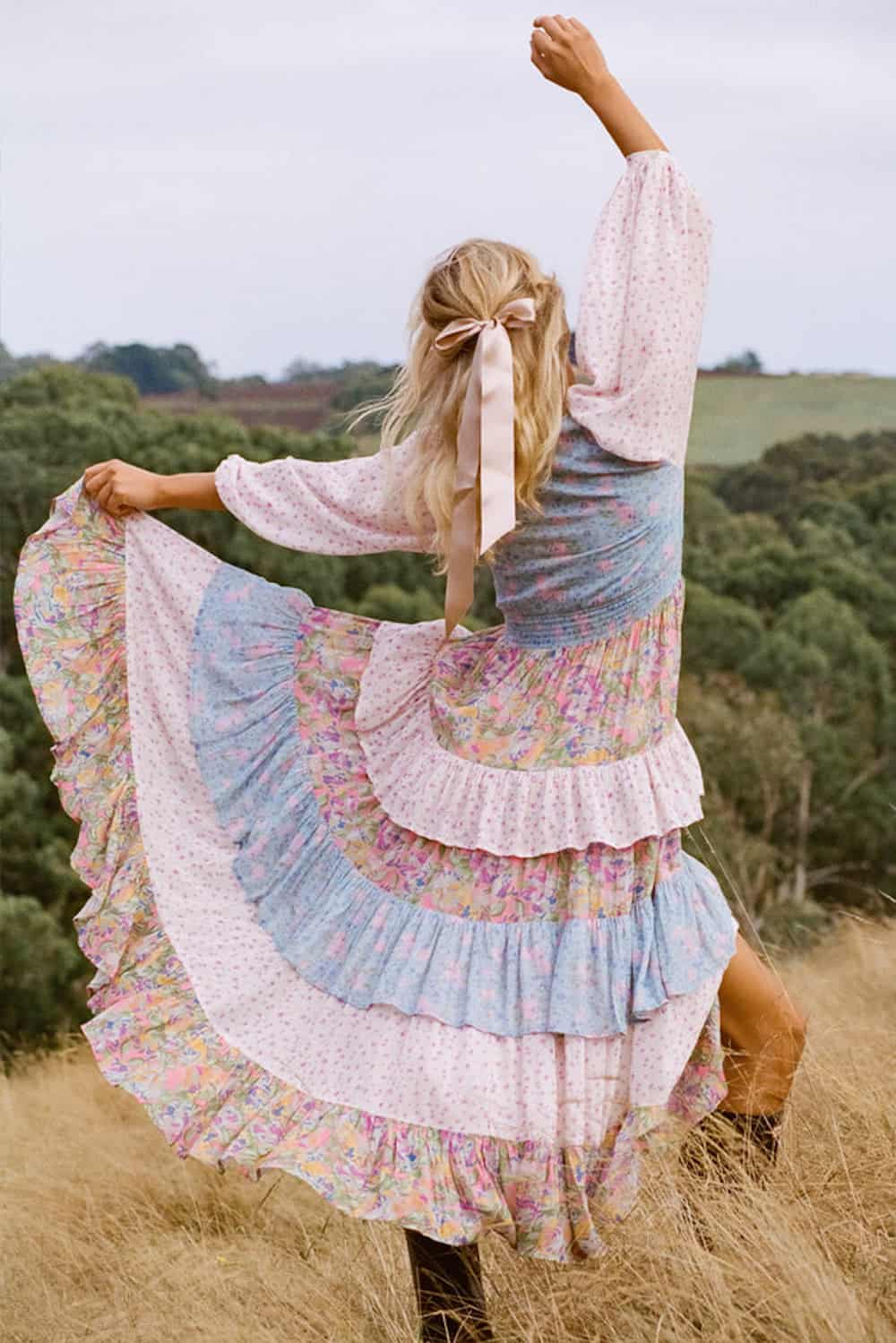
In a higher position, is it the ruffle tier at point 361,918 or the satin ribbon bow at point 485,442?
the satin ribbon bow at point 485,442

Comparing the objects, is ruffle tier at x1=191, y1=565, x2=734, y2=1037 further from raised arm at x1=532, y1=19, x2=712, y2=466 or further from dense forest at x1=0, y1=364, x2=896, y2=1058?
dense forest at x1=0, y1=364, x2=896, y2=1058

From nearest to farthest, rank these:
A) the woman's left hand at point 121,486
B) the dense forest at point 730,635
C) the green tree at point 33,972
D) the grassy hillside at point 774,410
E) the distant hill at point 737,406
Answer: the woman's left hand at point 121,486 < the green tree at point 33,972 < the dense forest at point 730,635 < the distant hill at point 737,406 < the grassy hillside at point 774,410

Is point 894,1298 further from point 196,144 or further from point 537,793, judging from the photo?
point 196,144

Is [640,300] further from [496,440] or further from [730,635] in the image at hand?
[730,635]

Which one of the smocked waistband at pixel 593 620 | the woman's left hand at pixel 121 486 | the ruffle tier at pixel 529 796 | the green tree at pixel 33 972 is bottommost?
the green tree at pixel 33 972

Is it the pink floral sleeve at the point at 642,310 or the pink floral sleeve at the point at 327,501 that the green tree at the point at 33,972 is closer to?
the pink floral sleeve at the point at 327,501

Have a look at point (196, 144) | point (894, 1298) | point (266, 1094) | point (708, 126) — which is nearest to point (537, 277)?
point (266, 1094)

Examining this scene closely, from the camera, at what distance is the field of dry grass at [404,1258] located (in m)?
2.10

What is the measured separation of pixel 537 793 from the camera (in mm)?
2195

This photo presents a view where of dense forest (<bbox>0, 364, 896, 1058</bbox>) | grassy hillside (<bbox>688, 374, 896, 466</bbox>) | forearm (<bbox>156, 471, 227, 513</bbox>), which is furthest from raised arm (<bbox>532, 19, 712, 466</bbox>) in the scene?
grassy hillside (<bbox>688, 374, 896, 466</bbox>)

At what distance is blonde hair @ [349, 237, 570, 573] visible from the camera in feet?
7.02

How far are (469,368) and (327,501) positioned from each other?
31 centimetres

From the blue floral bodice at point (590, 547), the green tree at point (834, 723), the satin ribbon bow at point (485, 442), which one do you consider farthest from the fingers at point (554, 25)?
the green tree at point (834, 723)

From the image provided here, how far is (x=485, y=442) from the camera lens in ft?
6.78
